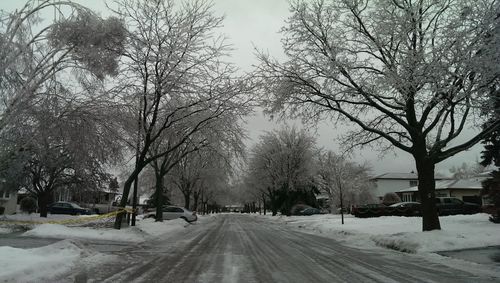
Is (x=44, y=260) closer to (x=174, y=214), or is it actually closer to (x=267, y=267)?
(x=267, y=267)

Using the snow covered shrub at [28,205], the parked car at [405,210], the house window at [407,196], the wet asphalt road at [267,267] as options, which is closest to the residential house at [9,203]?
the snow covered shrub at [28,205]

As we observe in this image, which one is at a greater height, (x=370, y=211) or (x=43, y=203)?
(x=43, y=203)

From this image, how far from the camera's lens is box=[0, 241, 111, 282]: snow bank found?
27.3ft

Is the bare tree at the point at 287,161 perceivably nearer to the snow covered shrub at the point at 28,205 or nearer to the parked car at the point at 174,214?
the parked car at the point at 174,214

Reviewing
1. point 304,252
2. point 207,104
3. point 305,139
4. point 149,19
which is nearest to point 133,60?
point 149,19

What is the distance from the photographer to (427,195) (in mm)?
18203

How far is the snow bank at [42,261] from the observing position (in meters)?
8.32

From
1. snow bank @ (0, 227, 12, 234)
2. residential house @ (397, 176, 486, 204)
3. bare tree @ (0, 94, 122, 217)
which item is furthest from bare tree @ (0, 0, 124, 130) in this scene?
residential house @ (397, 176, 486, 204)

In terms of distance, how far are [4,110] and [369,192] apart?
7047cm

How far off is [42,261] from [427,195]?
14653mm

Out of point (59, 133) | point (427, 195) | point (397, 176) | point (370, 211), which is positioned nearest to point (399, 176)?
point (397, 176)

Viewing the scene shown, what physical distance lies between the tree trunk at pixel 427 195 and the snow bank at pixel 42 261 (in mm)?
12500

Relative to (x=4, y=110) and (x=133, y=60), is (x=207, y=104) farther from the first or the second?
A: (x=4, y=110)

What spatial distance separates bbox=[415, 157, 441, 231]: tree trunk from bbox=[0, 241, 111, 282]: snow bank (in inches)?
492
